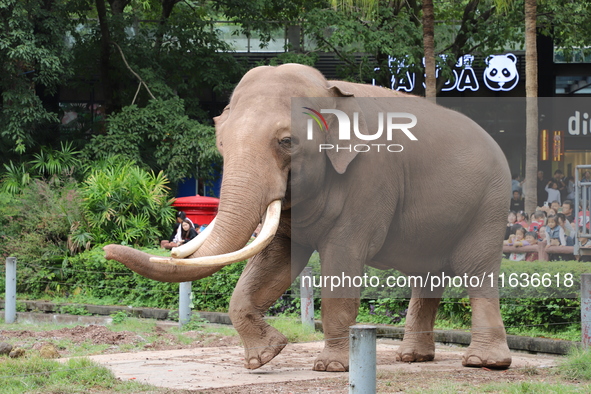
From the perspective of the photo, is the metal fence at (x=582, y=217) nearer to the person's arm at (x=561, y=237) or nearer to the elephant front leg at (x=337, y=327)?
the person's arm at (x=561, y=237)

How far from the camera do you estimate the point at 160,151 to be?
60.3 feet

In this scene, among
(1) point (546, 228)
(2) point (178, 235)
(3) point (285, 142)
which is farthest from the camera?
(2) point (178, 235)

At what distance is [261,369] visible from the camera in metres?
7.27

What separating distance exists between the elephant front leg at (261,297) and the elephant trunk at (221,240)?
3.81 feet

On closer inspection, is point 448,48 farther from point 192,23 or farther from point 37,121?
point 37,121

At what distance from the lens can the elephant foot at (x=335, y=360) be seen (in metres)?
6.81

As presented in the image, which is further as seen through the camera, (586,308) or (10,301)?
(10,301)

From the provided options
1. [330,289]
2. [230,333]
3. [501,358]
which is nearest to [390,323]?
[230,333]

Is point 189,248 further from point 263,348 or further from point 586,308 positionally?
point 586,308

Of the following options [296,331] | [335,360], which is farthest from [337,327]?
[296,331]

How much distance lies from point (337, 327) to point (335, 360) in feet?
1.01

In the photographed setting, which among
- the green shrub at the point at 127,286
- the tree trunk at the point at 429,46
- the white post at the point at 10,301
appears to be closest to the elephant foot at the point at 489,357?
the green shrub at the point at 127,286

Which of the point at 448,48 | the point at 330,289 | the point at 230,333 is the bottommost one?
the point at 230,333

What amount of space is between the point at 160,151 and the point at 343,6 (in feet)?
17.4
